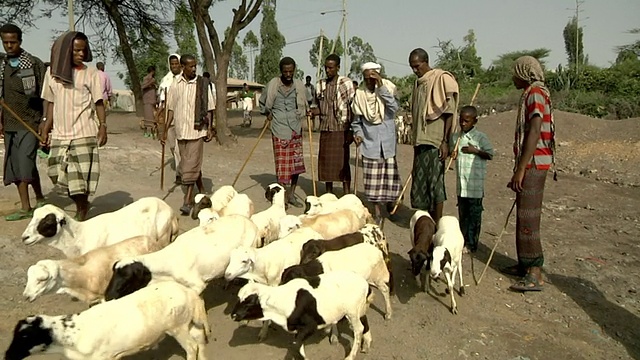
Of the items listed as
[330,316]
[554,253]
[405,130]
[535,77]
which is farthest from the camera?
[405,130]

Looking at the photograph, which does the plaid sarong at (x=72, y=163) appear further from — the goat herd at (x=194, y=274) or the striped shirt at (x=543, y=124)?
the striped shirt at (x=543, y=124)

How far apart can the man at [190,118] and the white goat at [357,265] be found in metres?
3.53

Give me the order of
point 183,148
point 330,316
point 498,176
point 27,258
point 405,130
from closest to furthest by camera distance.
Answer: point 330,316 → point 27,258 → point 183,148 → point 498,176 → point 405,130

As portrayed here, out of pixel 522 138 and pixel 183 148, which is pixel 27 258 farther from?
pixel 522 138

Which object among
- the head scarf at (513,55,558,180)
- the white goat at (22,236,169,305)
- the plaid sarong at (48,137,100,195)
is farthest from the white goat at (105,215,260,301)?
the head scarf at (513,55,558,180)

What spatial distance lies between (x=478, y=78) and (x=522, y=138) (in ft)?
119

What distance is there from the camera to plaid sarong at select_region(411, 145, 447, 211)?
6797mm

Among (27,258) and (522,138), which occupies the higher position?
(522,138)

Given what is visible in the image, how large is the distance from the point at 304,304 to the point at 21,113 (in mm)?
5123

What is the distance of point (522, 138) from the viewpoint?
552 centimetres

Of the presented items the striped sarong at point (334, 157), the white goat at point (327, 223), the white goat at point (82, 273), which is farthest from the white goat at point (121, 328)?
the striped sarong at point (334, 157)

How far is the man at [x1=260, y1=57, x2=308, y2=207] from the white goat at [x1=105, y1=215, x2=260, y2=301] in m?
3.31

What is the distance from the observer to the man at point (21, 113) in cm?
660

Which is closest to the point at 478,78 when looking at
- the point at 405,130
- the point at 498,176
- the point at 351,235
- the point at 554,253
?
the point at 405,130
